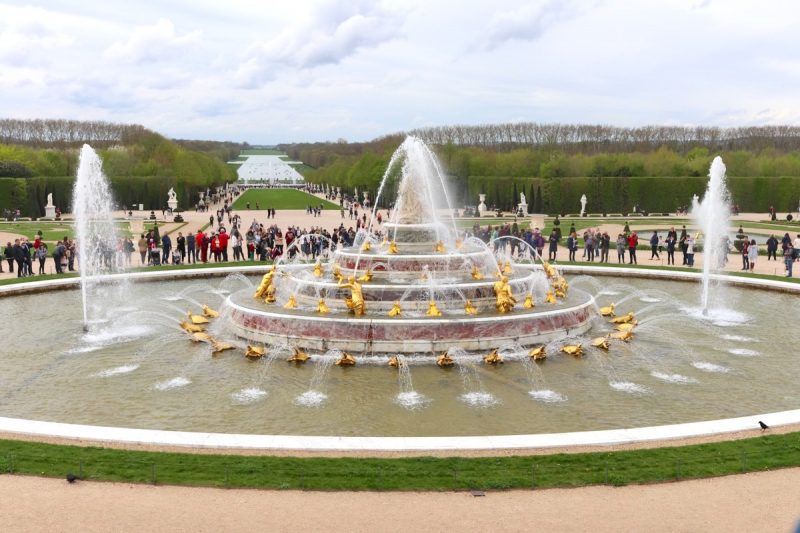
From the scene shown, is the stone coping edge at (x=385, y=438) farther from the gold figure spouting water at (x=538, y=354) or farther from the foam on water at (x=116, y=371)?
the gold figure spouting water at (x=538, y=354)

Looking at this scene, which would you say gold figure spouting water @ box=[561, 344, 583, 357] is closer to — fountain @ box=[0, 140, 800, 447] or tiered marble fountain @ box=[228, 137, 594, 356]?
fountain @ box=[0, 140, 800, 447]

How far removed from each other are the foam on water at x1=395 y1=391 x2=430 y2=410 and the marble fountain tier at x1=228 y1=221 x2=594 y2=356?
102 inches

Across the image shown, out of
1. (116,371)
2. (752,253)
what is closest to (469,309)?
(116,371)

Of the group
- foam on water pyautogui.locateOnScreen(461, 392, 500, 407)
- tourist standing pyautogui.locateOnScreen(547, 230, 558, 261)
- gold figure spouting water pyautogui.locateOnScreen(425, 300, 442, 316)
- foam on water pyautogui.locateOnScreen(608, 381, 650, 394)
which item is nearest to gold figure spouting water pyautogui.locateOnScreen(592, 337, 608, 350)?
foam on water pyautogui.locateOnScreen(608, 381, 650, 394)

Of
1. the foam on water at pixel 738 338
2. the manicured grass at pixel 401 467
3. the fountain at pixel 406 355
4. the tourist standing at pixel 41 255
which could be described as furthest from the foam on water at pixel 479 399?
the tourist standing at pixel 41 255

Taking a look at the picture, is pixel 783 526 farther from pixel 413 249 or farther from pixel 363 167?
pixel 363 167

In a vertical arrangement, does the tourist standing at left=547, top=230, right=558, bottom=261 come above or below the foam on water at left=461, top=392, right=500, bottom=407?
above

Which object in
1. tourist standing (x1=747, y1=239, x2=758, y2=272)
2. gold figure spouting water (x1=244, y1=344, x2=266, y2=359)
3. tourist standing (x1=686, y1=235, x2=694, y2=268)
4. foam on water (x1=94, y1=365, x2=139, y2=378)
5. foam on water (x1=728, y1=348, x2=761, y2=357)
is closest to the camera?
foam on water (x1=94, y1=365, x2=139, y2=378)

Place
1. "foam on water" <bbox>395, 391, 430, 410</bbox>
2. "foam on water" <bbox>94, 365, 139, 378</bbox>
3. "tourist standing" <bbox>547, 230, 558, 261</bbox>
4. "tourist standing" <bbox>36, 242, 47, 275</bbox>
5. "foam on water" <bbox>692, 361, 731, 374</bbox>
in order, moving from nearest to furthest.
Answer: "foam on water" <bbox>395, 391, 430, 410</bbox>, "foam on water" <bbox>94, 365, 139, 378</bbox>, "foam on water" <bbox>692, 361, 731, 374</bbox>, "tourist standing" <bbox>36, 242, 47, 275</bbox>, "tourist standing" <bbox>547, 230, 558, 261</bbox>

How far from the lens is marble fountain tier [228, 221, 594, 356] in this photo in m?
16.2

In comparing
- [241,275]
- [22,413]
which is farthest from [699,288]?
[22,413]

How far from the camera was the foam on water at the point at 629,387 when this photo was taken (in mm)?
13750

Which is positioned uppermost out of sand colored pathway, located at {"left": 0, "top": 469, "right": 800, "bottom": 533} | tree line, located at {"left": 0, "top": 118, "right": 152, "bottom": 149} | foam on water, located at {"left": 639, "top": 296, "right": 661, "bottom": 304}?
tree line, located at {"left": 0, "top": 118, "right": 152, "bottom": 149}

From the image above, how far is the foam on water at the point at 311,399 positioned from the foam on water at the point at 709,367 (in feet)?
25.2
